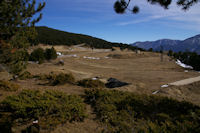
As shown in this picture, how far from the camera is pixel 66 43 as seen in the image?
293 ft

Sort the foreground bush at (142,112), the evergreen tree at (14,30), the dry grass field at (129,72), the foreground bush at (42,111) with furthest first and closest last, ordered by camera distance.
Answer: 1. the dry grass field at (129,72)
2. the evergreen tree at (14,30)
3. the foreground bush at (42,111)
4. the foreground bush at (142,112)

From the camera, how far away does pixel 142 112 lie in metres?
5.73

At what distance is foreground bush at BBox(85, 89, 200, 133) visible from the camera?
4340 millimetres

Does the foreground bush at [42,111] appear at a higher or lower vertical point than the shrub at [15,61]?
lower

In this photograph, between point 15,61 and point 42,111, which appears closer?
point 42,111

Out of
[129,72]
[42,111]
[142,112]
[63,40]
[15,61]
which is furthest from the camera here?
[63,40]

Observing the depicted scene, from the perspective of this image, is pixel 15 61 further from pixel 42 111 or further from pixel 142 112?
pixel 142 112

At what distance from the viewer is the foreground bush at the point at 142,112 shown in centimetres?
434

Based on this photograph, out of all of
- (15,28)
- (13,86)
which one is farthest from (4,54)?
(13,86)

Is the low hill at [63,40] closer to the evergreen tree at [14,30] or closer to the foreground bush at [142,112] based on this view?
the evergreen tree at [14,30]

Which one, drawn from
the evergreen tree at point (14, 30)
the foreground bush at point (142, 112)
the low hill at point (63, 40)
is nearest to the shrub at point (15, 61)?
the evergreen tree at point (14, 30)

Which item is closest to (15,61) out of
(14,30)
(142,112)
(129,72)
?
(14,30)

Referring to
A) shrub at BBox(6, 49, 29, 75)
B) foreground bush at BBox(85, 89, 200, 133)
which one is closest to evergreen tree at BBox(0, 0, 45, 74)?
shrub at BBox(6, 49, 29, 75)

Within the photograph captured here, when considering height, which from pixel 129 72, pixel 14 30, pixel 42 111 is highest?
pixel 14 30
